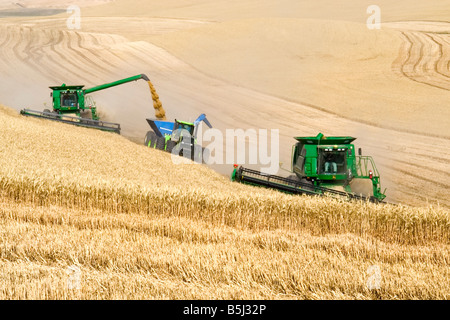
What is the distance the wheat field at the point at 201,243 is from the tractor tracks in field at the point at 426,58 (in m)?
25.8

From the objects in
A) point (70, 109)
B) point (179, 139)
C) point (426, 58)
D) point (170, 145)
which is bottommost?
point (170, 145)

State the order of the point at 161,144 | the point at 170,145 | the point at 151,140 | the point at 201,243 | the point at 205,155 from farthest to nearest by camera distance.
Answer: the point at 151,140, the point at 161,144, the point at 170,145, the point at 205,155, the point at 201,243

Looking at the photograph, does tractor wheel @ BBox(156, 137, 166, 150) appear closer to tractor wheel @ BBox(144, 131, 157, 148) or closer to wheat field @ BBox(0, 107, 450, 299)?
tractor wheel @ BBox(144, 131, 157, 148)

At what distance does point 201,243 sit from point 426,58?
34.5 metres

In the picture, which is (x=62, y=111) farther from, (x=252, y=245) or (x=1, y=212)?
(x=252, y=245)

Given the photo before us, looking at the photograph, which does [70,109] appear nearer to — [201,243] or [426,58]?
[201,243]

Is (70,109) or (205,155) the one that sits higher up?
(70,109)

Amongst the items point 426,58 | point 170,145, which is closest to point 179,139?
point 170,145

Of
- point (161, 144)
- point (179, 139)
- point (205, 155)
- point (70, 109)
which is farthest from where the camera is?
point (70, 109)

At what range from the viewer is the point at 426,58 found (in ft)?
128

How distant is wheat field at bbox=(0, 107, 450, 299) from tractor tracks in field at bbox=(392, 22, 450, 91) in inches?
1017

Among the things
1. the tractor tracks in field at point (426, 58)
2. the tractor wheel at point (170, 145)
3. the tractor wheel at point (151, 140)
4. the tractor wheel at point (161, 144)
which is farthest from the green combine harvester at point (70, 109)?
the tractor tracks in field at point (426, 58)

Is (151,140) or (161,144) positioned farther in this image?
(151,140)
